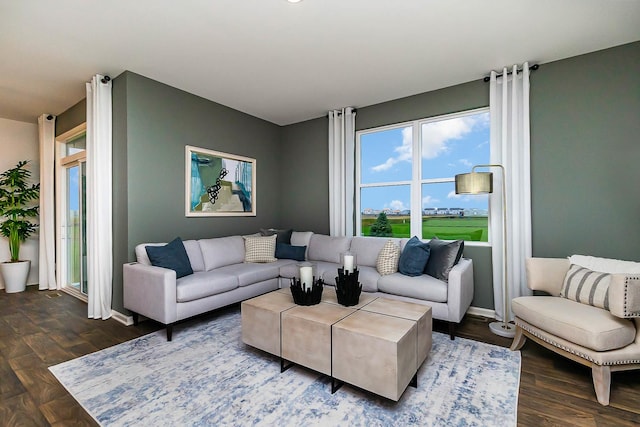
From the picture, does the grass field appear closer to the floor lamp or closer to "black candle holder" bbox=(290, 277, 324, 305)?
the floor lamp

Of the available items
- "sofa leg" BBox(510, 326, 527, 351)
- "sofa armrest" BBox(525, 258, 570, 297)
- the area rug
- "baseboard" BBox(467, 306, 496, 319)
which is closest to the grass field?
"baseboard" BBox(467, 306, 496, 319)

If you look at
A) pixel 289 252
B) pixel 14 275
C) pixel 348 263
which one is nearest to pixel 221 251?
pixel 289 252

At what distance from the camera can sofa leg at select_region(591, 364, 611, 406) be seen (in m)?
1.88

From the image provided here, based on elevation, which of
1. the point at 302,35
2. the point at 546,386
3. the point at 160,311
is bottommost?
the point at 546,386

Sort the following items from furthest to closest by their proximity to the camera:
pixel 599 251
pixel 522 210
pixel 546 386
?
pixel 522 210
pixel 599 251
pixel 546 386

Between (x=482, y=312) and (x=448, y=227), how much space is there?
107 centimetres

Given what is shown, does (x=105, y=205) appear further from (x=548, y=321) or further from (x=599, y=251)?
(x=599, y=251)

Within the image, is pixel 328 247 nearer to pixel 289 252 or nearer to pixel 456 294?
pixel 289 252

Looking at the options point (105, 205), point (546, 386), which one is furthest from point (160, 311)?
point (546, 386)

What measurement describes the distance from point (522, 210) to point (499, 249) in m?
0.49

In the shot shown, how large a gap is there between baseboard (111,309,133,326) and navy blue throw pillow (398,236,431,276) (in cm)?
301

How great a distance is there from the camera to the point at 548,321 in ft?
7.15

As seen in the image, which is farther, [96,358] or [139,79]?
[139,79]

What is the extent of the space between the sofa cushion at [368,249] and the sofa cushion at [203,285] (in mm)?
1605
